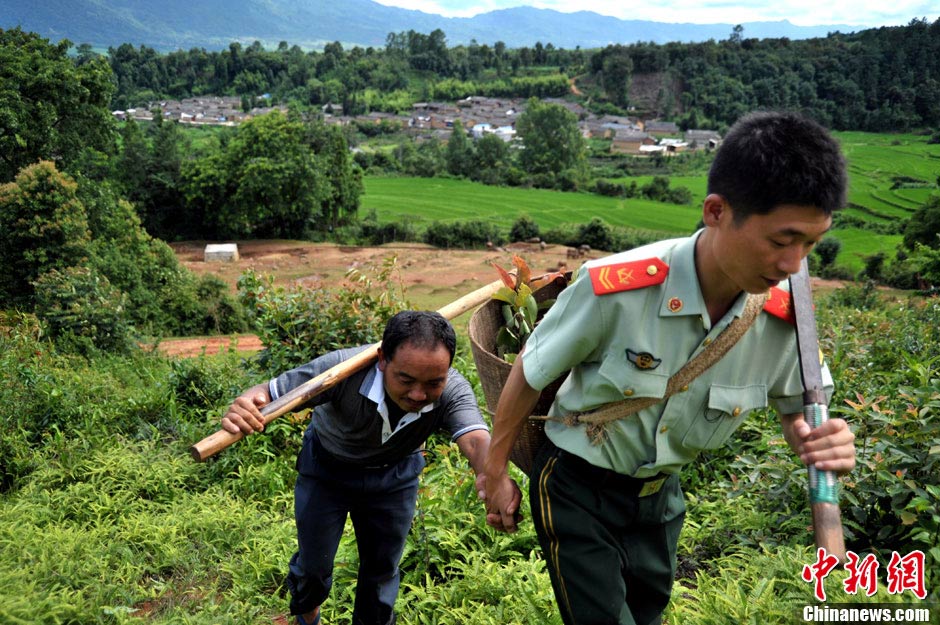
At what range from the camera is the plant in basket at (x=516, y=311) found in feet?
9.46

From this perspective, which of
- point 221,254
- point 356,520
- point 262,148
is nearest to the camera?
point 356,520

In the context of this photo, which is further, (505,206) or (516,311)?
(505,206)

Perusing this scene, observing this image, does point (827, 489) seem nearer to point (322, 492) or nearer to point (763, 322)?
point (763, 322)

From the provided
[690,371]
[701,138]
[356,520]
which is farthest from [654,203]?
[690,371]

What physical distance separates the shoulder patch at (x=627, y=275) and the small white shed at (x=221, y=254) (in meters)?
32.2

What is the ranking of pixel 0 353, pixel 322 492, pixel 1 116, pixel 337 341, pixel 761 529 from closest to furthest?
pixel 322 492 < pixel 761 529 < pixel 337 341 < pixel 0 353 < pixel 1 116

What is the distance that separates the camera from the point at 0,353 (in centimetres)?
709

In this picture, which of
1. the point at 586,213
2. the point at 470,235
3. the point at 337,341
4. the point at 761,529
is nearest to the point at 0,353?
the point at 337,341

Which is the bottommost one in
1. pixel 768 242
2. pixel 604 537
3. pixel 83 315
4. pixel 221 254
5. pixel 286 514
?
pixel 221 254

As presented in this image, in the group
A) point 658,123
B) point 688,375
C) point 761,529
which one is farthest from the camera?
point 658,123

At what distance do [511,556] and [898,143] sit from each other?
62.3 m

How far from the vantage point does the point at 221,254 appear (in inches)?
1282

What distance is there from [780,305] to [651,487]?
0.63 metres

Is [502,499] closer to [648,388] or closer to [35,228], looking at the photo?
[648,388]
